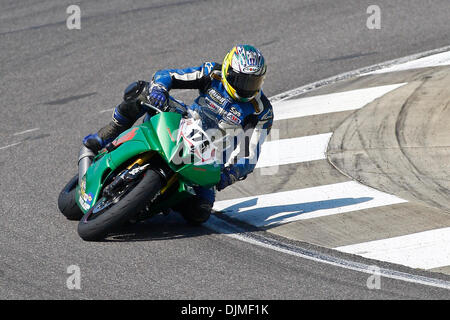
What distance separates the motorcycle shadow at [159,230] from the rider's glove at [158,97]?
125cm

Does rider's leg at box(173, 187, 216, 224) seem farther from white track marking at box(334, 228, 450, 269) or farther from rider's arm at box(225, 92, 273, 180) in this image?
white track marking at box(334, 228, 450, 269)

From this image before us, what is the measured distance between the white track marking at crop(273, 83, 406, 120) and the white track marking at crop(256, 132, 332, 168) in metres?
0.92

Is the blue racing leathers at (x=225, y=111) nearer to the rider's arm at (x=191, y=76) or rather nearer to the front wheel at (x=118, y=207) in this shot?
the rider's arm at (x=191, y=76)

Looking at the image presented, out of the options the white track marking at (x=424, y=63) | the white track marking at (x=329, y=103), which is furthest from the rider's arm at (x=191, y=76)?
the white track marking at (x=424, y=63)

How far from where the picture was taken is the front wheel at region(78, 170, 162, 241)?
714 cm

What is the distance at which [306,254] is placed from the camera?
7.68m

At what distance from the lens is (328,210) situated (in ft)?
29.0

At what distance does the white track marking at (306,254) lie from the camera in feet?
23.2

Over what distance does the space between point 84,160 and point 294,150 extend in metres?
3.32

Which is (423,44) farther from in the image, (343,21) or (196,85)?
(196,85)

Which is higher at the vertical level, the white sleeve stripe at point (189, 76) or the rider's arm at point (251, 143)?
the white sleeve stripe at point (189, 76)
